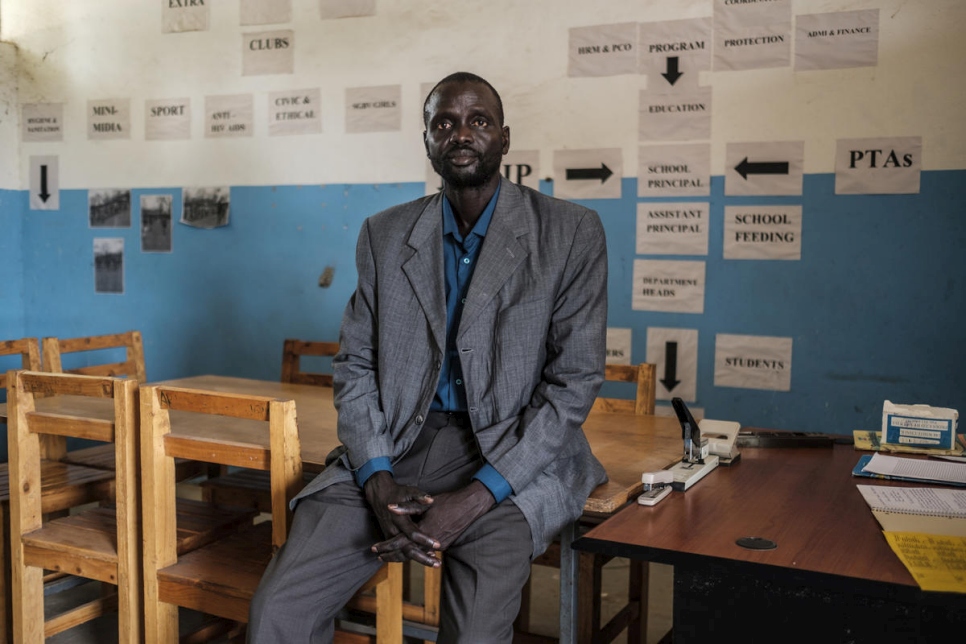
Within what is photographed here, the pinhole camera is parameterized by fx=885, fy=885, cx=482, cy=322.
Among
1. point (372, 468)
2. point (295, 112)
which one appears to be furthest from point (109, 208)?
point (372, 468)

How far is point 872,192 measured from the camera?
3.15 m

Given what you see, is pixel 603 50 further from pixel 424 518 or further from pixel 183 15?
pixel 424 518

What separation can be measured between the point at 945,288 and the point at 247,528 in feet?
8.03

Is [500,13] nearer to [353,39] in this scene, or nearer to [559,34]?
[559,34]

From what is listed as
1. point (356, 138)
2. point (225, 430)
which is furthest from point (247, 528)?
point (356, 138)

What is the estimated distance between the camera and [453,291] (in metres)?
1.91

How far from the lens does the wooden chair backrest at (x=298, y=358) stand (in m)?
3.31

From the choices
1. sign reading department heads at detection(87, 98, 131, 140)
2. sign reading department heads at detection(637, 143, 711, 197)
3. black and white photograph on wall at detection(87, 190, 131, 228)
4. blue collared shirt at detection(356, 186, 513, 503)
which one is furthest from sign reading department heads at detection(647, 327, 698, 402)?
sign reading department heads at detection(87, 98, 131, 140)

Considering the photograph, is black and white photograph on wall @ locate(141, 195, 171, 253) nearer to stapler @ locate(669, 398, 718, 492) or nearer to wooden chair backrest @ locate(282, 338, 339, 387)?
wooden chair backrest @ locate(282, 338, 339, 387)

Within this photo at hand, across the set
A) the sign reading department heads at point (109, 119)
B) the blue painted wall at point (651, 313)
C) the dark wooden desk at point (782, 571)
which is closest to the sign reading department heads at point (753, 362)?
the blue painted wall at point (651, 313)

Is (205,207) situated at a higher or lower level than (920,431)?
higher

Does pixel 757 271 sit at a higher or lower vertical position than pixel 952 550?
higher

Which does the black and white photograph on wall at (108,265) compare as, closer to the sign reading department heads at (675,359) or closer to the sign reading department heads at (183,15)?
the sign reading department heads at (183,15)

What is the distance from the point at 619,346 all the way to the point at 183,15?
2700 millimetres
